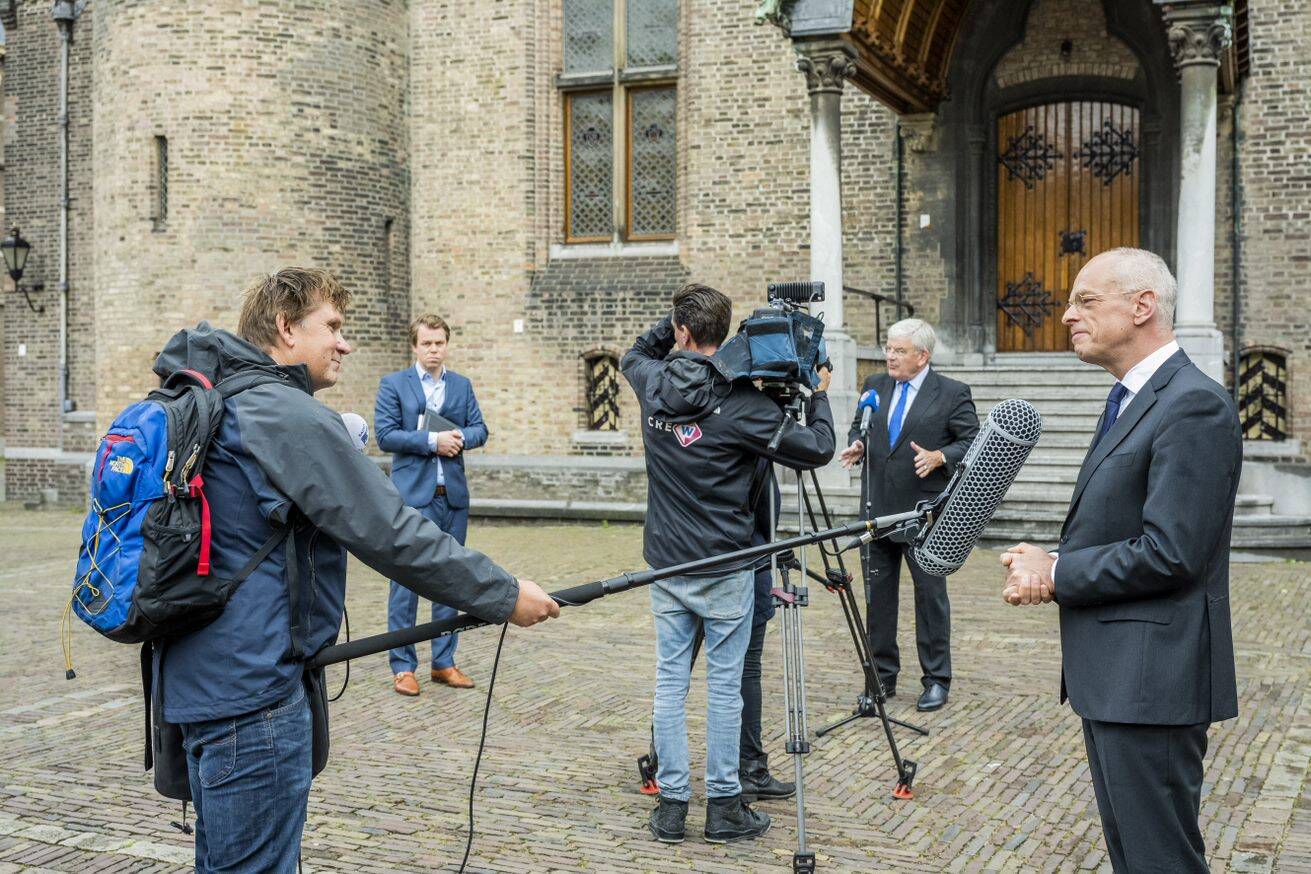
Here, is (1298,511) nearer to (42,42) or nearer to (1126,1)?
(1126,1)

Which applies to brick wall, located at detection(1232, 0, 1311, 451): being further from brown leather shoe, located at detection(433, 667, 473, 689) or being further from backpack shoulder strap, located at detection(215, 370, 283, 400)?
backpack shoulder strap, located at detection(215, 370, 283, 400)

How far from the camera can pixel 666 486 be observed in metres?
4.79

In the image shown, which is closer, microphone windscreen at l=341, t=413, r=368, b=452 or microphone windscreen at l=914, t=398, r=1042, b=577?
microphone windscreen at l=914, t=398, r=1042, b=577

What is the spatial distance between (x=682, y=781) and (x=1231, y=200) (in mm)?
11424

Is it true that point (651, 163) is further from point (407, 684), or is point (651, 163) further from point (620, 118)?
point (407, 684)

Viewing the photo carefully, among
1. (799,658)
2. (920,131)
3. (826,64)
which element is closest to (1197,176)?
(826,64)

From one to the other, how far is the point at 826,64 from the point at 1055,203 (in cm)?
381

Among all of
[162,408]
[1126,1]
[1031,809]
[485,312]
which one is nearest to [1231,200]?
[1126,1]

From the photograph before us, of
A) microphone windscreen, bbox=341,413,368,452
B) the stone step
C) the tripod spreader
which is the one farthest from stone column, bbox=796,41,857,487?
the tripod spreader

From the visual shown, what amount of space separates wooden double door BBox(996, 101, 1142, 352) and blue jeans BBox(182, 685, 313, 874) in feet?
43.4

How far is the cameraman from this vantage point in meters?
4.63

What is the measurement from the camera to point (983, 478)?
10.8ft

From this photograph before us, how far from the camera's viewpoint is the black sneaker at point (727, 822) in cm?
466

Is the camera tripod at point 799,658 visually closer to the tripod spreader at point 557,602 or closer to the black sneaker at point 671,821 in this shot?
the black sneaker at point 671,821
